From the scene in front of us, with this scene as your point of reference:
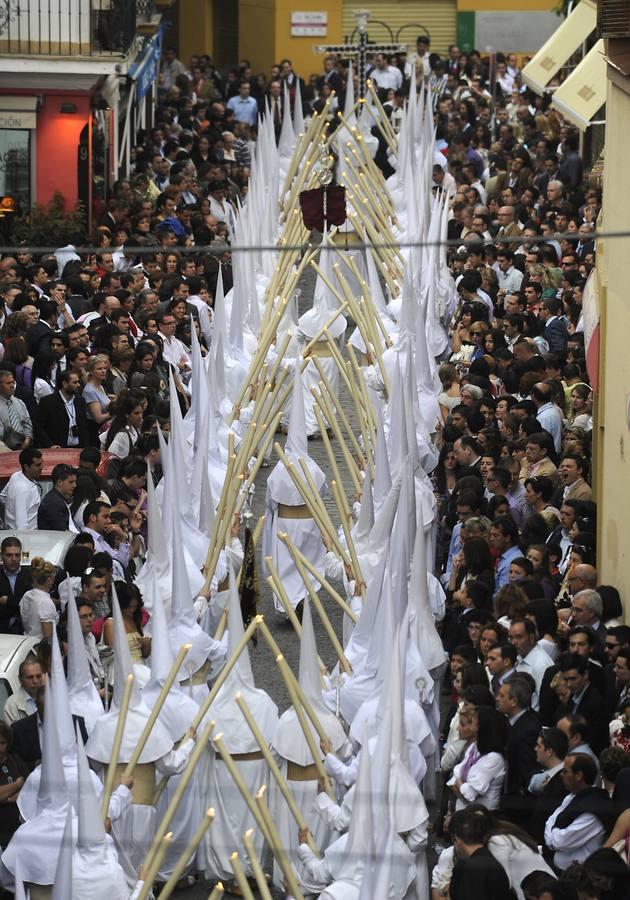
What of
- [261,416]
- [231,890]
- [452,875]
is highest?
[261,416]

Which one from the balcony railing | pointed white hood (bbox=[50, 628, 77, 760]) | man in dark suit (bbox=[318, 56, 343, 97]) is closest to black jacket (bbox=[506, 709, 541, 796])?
pointed white hood (bbox=[50, 628, 77, 760])

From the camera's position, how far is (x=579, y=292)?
16375 millimetres

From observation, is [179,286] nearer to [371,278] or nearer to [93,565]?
[371,278]

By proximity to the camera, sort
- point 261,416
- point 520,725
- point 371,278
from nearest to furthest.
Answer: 1. point 520,725
2. point 261,416
3. point 371,278

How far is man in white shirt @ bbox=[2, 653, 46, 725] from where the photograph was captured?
979 cm

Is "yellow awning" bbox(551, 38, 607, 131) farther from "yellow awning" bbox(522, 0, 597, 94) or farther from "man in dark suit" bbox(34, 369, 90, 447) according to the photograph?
"man in dark suit" bbox(34, 369, 90, 447)

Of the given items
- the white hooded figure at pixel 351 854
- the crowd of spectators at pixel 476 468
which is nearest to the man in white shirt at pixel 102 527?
the crowd of spectators at pixel 476 468

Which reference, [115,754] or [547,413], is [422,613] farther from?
[547,413]

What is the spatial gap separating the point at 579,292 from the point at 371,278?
174cm

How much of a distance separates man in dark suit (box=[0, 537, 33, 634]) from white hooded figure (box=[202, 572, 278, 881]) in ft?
6.33

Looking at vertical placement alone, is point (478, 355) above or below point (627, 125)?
below

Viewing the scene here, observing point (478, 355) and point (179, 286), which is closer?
point (478, 355)

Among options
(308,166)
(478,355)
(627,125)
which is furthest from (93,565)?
(308,166)

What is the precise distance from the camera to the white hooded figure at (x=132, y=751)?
926cm
